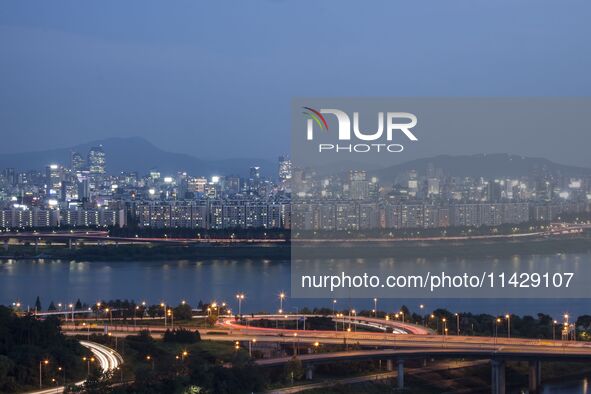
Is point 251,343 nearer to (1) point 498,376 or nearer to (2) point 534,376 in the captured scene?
(1) point 498,376

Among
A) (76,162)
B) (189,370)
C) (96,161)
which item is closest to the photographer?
(189,370)

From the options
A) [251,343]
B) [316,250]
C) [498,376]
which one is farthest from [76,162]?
[498,376]

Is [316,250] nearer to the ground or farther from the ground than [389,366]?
farther from the ground

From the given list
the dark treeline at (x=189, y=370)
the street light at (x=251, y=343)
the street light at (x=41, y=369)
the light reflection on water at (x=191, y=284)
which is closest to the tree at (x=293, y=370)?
the dark treeline at (x=189, y=370)

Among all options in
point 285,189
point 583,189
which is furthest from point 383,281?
point 285,189

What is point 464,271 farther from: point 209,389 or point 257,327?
point 209,389

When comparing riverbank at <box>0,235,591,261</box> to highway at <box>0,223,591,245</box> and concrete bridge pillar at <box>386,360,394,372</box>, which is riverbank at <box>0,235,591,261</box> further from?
concrete bridge pillar at <box>386,360,394,372</box>

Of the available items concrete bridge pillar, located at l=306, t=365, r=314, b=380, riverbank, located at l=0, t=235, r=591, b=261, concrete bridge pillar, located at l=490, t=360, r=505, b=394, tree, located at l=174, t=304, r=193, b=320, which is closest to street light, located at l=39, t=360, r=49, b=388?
concrete bridge pillar, located at l=306, t=365, r=314, b=380
